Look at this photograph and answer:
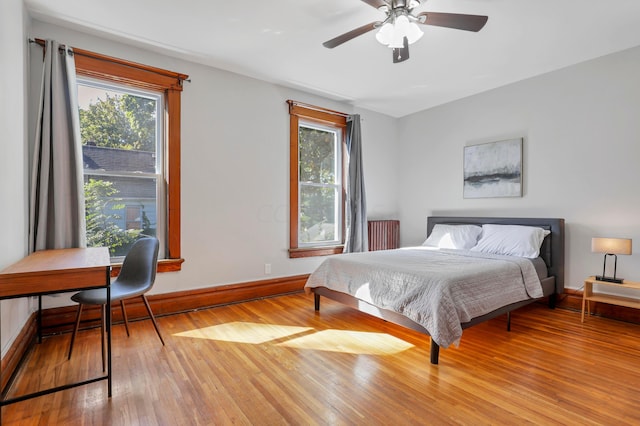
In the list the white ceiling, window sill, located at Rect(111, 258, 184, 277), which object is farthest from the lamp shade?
window sill, located at Rect(111, 258, 184, 277)

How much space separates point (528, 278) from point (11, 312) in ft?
13.4

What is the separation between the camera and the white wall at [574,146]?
10.4 ft

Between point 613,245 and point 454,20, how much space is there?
8.16ft

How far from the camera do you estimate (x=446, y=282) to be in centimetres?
233

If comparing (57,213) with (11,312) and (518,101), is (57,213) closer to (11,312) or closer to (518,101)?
(11,312)

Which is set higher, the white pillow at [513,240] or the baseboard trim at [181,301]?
the white pillow at [513,240]

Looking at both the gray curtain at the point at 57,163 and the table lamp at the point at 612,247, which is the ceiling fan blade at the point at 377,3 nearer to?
the gray curtain at the point at 57,163

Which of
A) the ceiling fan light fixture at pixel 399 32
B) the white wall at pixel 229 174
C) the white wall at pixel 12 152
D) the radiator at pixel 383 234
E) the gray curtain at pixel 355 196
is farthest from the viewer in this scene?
the radiator at pixel 383 234

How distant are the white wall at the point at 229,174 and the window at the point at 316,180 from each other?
113mm

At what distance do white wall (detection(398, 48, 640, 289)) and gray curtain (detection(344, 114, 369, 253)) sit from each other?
130 cm

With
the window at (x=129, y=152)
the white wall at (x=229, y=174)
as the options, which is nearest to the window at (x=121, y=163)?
the window at (x=129, y=152)

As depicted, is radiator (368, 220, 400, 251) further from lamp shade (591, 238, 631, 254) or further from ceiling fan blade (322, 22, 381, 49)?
ceiling fan blade (322, 22, 381, 49)

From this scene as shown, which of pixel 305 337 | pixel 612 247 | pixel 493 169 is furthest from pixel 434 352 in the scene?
pixel 493 169

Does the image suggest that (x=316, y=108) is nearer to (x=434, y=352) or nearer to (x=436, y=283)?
(x=436, y=283)
